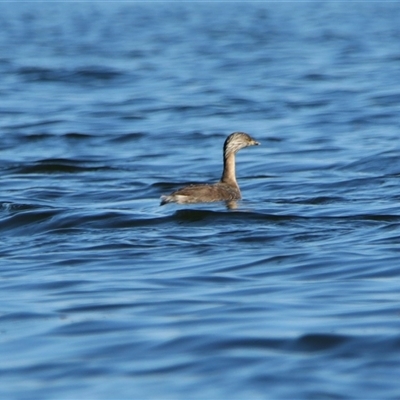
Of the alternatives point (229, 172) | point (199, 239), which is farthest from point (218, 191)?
point (199, 239)

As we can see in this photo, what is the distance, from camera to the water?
332 inches

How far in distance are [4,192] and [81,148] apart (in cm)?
526

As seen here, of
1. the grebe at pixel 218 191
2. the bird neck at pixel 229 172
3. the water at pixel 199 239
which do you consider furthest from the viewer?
the bird neck at pixel 229 172

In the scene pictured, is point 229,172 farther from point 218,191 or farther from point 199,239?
point 199,239

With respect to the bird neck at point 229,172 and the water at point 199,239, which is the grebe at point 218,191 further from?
the water at point 199,239

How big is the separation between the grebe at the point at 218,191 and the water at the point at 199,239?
28 cm

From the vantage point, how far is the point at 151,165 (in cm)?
2066

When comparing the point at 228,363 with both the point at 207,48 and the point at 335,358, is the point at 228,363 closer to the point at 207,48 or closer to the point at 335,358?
the point at 335,358

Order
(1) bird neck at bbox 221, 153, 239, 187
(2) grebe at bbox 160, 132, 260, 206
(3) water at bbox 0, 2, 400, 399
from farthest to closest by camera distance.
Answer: (1) bird neck at bbox 221, 153, 239, 187 < (2) grebe at bbox 160, 132, 260, 206 < (3) water at bbox 0, 2, 400, 399

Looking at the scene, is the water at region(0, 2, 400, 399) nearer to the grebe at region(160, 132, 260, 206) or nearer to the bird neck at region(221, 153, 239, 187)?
the grebe at region(160, 132, 260, 206)

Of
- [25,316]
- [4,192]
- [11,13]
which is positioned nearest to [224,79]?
[4,192]

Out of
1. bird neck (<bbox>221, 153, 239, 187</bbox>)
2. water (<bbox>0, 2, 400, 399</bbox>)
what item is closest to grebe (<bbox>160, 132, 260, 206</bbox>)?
bird neck (<bbox>221, 153, 239, 187</bbox>)

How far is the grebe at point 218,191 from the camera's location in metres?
15.5

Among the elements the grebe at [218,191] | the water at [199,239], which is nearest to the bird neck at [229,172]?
the grebe at [218,191]
